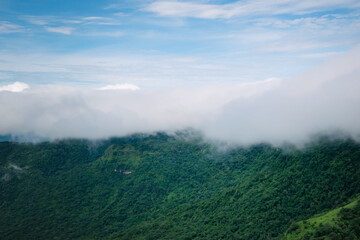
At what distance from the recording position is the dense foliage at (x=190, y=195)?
108688 mm

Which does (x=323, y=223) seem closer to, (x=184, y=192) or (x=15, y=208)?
(x=184, y=192)

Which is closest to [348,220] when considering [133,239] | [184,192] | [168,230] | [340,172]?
[340,172]

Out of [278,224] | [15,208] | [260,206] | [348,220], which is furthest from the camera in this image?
[15,208]

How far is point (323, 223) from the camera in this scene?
3408 inches

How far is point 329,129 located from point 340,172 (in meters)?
29.6

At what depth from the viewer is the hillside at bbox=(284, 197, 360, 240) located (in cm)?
7938

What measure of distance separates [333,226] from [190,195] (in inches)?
3867

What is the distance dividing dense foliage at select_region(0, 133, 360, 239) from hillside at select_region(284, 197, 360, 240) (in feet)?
30.4

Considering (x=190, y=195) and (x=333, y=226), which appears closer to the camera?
A: (x=333, y=226)

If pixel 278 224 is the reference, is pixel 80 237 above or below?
below

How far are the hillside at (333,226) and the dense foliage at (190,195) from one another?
926 cm

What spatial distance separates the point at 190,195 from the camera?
565ft

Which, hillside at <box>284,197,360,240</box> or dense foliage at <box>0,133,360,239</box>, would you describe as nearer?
hillside at <box>284,197,360,240</box>

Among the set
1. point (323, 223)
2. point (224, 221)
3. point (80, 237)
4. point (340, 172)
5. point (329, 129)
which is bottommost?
point (80, 237)
